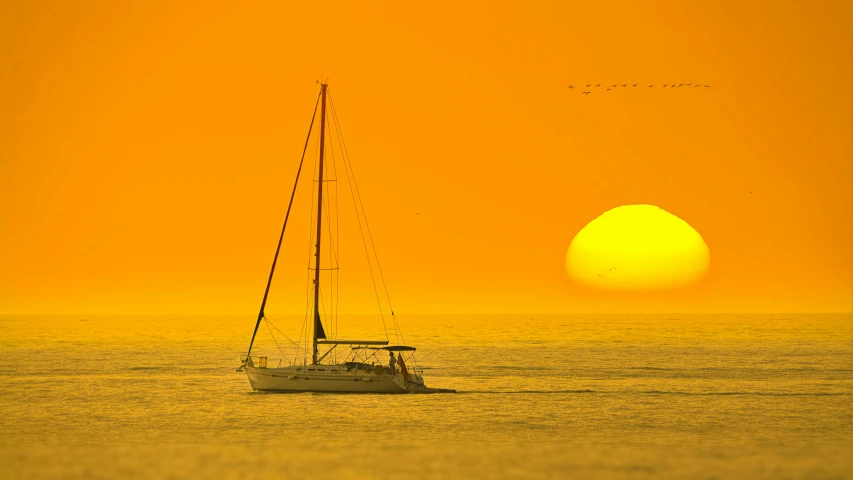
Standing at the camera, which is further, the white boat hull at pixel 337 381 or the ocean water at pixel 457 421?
the white boat hull at pixel 337 381

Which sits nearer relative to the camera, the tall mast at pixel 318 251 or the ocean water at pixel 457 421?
the ocean water at pixel 457 421

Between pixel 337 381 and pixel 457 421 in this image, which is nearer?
pixel 457 421

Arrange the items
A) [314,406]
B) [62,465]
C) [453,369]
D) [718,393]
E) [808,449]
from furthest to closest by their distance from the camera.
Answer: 1. [453,369]
2. [718,393]
3. [314,406]
4. [808,449]
5. [62,465]

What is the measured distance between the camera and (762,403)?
67.5m

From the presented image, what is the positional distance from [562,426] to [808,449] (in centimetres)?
2211

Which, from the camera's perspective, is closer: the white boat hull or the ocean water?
the ocean water

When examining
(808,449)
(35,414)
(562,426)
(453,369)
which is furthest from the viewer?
(453,369)

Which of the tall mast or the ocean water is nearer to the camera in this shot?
the ocean water

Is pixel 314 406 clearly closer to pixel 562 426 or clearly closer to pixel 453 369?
pixel 562 426

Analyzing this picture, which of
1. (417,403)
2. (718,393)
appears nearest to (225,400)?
(417,403)

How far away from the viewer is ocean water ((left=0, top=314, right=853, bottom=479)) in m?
29.2

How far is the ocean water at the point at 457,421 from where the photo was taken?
2919cm

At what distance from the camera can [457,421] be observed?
56.3 metres

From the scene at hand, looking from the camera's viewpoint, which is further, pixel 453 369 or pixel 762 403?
A: pixel 453 369
